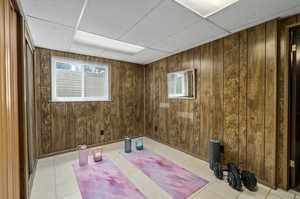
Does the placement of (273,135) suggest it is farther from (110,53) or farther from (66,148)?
(66,148)

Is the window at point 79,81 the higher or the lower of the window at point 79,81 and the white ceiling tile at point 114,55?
the lower

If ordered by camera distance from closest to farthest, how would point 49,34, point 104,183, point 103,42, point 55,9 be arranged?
1. point 55,9
2. point 104,183
3. point 49,34
4. point 103,42

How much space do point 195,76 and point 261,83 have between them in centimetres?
115

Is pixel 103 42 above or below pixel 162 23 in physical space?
above

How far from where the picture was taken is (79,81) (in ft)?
10.9

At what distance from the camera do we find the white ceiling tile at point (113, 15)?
150 cm

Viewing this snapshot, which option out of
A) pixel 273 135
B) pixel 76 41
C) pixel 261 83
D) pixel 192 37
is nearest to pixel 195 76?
pixel 192 37

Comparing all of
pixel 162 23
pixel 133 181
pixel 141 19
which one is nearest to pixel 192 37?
pixel 162 23

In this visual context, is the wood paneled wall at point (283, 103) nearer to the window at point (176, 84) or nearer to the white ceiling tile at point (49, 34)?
the window at point (176, 84)

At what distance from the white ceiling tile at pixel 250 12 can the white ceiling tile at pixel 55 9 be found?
1718mm

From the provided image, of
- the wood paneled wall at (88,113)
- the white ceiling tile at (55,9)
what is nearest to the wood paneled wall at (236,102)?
the wood paneled wall at (88,113)

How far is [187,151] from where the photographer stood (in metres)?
3.07

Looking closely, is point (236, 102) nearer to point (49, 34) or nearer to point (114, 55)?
point (114, 55)

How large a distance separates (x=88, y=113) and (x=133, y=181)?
205 centimetres
